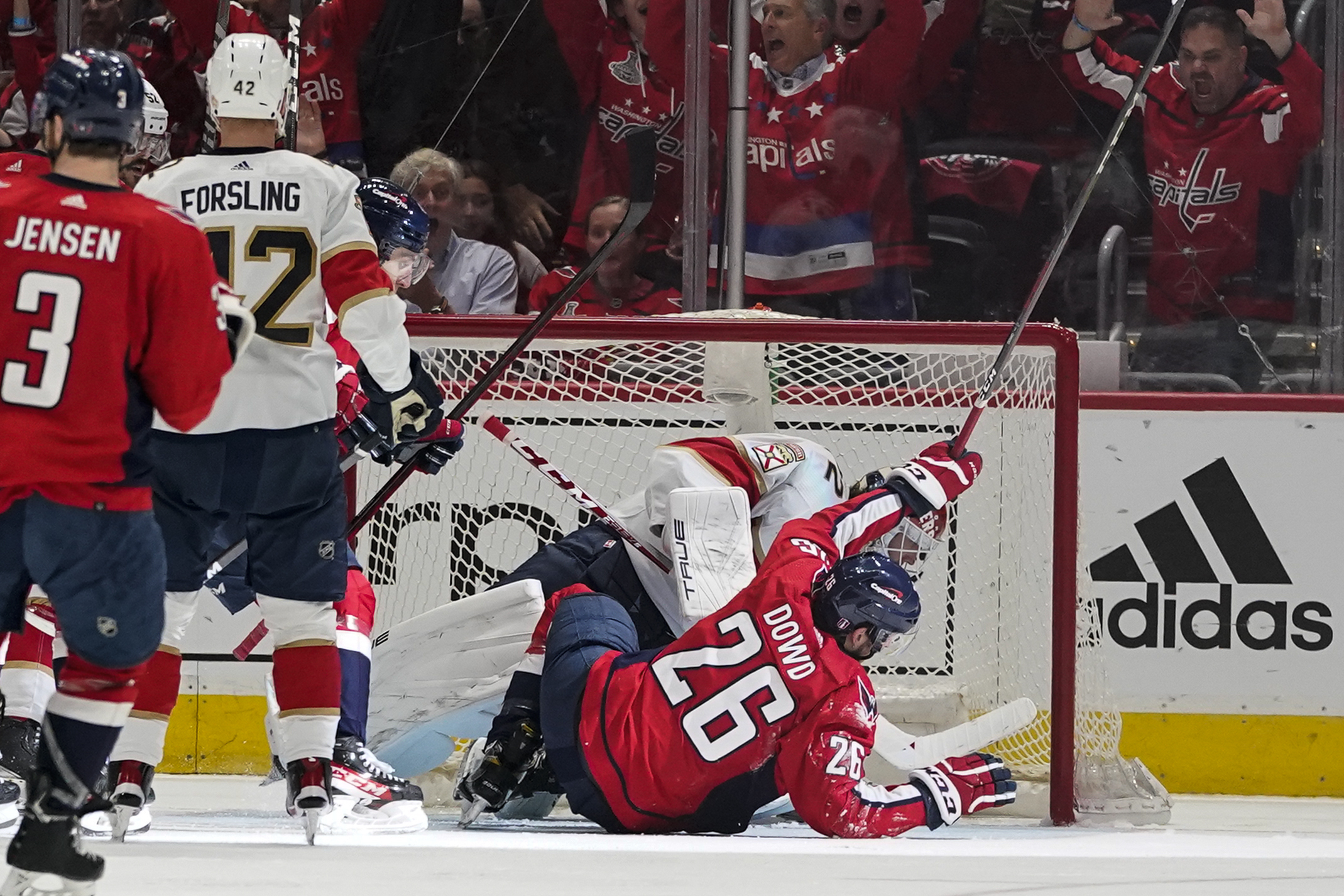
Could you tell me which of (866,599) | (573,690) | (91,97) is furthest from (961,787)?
(91,97)

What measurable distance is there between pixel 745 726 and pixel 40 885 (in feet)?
4.20

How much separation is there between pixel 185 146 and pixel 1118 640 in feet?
8.25

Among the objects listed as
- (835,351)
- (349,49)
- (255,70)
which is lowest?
(835,351)

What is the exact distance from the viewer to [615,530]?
3.60 metres

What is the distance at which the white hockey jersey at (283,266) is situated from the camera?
8.49 feet

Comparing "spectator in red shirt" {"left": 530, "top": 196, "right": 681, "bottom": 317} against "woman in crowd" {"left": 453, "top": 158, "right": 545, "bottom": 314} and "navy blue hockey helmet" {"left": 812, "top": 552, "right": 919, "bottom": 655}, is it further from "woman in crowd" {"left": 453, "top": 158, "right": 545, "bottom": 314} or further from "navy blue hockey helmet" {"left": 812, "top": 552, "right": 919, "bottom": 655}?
"navy blue hockey helmet" {"left": 812, "top": 552, "right": 919, "bottom": 655}

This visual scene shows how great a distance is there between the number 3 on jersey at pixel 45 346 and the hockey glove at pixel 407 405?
68 centimetres

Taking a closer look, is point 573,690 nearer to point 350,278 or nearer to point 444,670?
point 444,670

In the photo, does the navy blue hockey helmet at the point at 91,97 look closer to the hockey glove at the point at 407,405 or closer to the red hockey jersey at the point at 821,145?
the hockey glove at the point at 407,405

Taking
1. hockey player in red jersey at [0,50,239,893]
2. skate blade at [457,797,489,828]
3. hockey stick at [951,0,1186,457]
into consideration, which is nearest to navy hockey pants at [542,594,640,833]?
skate blade at [457,797,489,828]

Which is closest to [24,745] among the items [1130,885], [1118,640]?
[1130,885]

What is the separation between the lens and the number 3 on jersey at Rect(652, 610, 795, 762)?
117 inches

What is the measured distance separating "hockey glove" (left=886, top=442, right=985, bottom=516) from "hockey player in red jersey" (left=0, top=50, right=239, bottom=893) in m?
1.51

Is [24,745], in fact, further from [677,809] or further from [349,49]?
[349,49]
